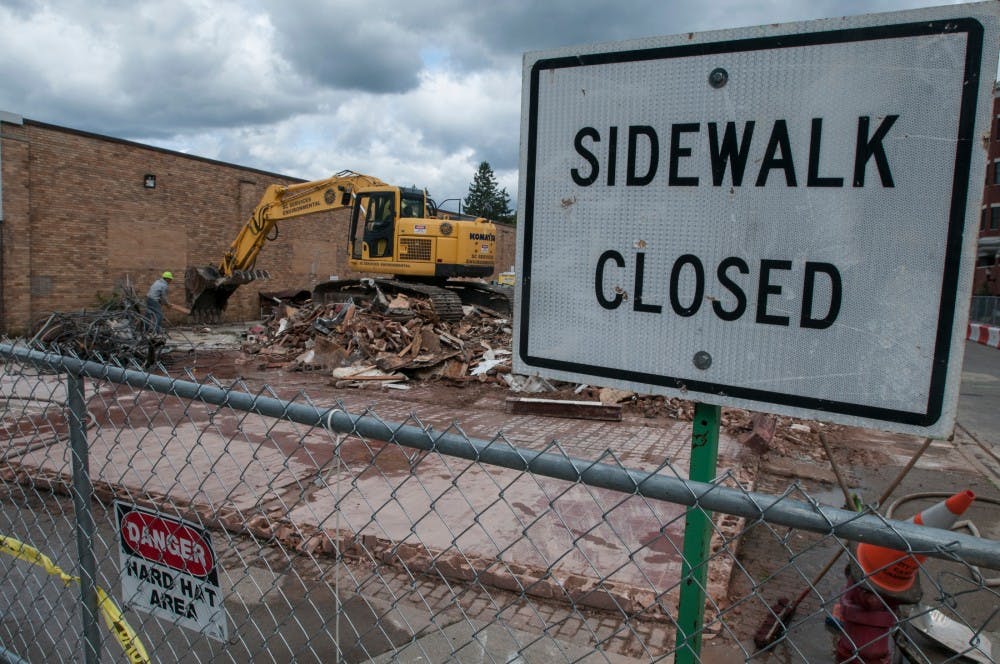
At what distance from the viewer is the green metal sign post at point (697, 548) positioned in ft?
5.26

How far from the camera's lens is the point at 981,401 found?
11781mm

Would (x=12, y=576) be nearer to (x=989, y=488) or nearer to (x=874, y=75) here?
(x=874, y=75)

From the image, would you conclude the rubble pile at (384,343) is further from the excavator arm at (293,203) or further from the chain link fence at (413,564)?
the chain link fence at (413,564)

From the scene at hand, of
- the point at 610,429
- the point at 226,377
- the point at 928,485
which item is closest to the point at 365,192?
the point at 226,377

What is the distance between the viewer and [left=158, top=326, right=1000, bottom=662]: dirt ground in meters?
3.63

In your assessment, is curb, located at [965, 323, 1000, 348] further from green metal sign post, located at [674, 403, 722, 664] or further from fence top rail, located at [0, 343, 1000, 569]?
fence top rail, located at [0, 343, 1000, 569]

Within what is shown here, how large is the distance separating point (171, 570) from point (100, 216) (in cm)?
2066

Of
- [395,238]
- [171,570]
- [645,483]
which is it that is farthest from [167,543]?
[395,238]

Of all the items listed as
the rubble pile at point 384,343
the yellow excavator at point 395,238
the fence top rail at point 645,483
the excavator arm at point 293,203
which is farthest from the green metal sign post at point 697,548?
the excavator arm at point 293,203

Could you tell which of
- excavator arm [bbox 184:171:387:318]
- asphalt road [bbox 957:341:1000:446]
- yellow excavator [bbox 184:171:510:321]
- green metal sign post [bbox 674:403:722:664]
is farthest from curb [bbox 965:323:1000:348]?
green metal sign post [bbox 674:403:722:664]

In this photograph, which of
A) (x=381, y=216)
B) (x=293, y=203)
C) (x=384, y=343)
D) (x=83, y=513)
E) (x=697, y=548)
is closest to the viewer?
(x=697, y=548)

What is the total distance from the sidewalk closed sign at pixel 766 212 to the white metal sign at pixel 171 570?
1.27 meters

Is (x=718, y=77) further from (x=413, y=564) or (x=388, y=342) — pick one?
(x=388, y=342)

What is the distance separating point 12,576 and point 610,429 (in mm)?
6743
